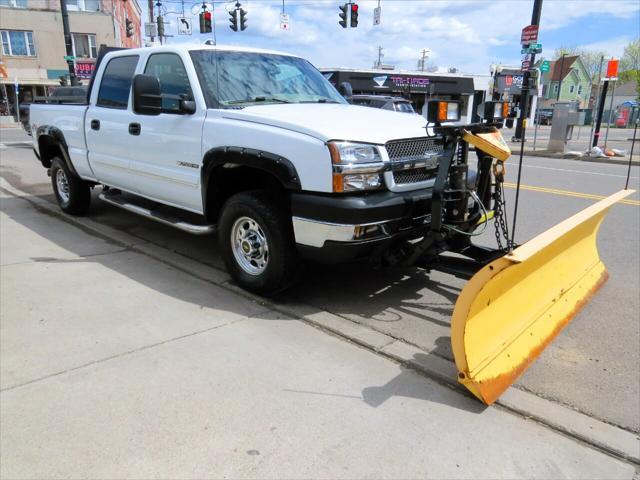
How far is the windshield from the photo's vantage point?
4640 mm

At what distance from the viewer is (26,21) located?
39.7 metres

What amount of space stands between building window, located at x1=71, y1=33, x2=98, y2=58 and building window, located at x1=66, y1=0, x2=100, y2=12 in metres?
2.10

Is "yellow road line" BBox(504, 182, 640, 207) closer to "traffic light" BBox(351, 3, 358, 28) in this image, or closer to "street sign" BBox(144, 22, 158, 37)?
A: "traffic light" BBox(351, 3, 358, 28)

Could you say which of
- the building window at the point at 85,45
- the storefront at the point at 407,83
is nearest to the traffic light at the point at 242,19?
the storefront at the point at 407,83

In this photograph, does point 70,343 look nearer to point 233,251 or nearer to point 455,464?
point 233,251

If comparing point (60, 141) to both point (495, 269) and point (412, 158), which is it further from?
point (495, 269)

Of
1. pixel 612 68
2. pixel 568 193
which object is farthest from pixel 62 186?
pixel 612 68

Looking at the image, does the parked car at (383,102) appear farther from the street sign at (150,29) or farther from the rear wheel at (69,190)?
the rear wheel at (69,190)

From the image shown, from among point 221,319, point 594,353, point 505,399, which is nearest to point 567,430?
point 505,399

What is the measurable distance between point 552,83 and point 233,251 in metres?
91.1

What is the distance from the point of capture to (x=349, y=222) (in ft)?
12.0

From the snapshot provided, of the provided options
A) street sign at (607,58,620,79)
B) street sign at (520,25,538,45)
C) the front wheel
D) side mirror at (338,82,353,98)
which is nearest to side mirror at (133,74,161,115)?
the front wheel

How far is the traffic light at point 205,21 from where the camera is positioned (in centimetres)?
2136

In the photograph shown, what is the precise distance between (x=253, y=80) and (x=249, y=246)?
1.61m
